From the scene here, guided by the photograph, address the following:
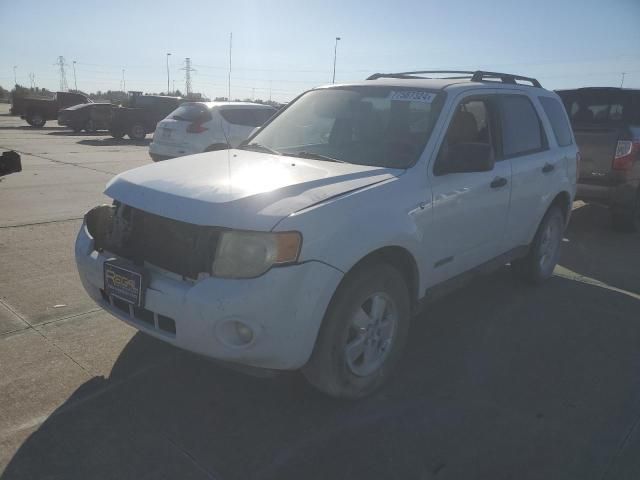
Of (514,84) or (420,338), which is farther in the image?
(514,84)

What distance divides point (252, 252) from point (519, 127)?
302cm

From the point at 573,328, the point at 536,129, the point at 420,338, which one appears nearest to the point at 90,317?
the point at 420,338

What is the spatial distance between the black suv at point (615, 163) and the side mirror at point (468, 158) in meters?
4.86

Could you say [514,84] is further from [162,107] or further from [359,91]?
[162,107]

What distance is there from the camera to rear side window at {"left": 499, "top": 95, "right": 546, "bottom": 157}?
4359mm

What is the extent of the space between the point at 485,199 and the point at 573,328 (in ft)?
4.58

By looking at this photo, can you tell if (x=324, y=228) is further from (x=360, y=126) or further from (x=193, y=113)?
(x=193, y=113)

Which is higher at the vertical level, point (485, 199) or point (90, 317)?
point (485, 199)

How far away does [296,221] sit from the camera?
2.59 metres

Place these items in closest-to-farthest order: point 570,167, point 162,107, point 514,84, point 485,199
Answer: point 485,199 → point 514,84 → point 570,167 → point 162,107

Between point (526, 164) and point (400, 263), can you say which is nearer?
point (400, 263)

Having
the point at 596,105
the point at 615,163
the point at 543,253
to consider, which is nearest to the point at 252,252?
the point at 543,253

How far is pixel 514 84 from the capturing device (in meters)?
4.79

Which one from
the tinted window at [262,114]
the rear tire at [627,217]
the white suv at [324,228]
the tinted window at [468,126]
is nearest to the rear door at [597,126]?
the rear tire at [627,217]
